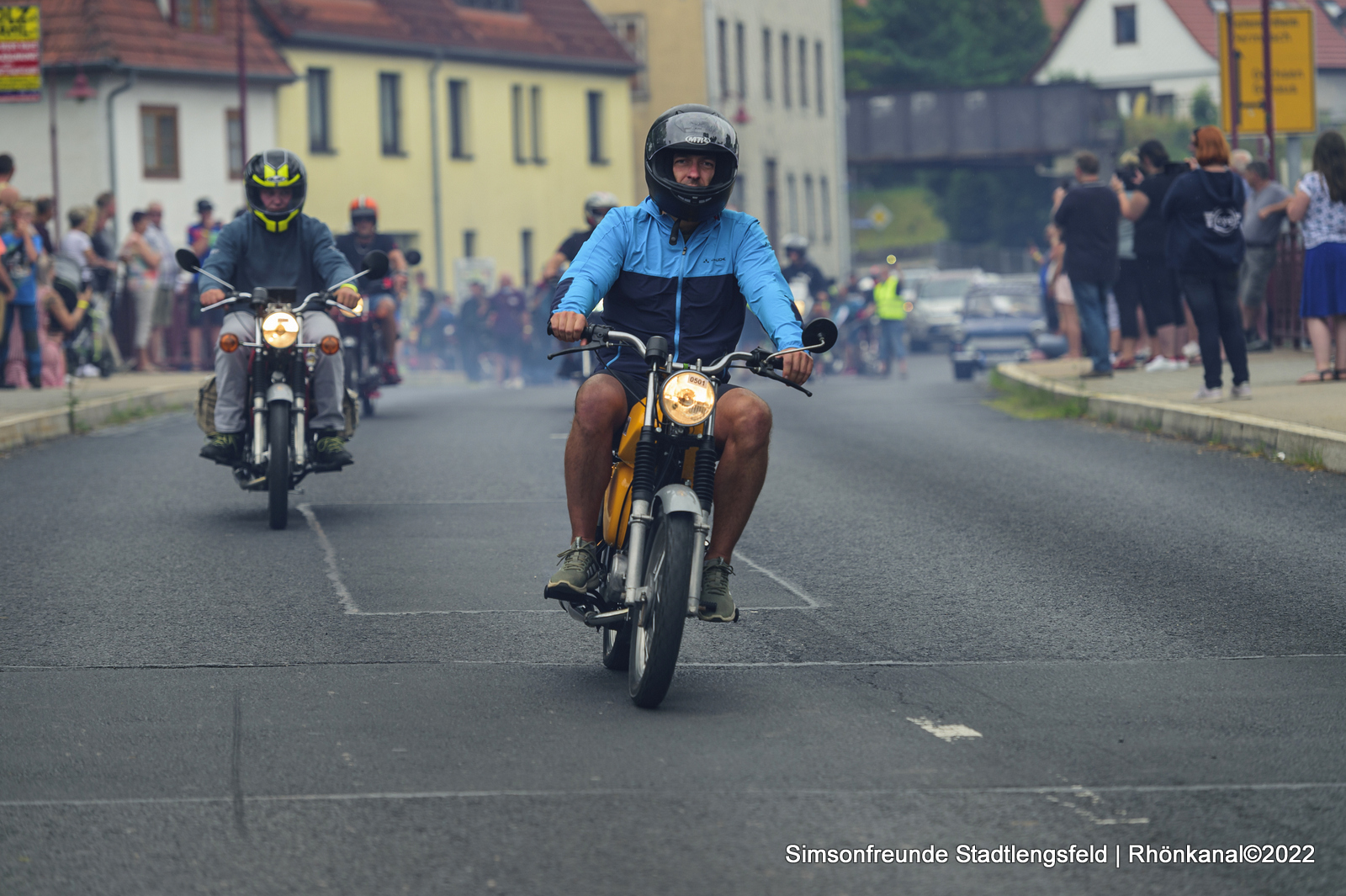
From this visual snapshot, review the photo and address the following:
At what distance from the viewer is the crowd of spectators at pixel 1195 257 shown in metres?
14.8

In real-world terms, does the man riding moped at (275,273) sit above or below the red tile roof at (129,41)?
below

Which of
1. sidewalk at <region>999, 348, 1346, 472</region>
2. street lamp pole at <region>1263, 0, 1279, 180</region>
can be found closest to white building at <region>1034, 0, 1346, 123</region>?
street lamp pole at <region>1263, 0, 1279, 180</region>

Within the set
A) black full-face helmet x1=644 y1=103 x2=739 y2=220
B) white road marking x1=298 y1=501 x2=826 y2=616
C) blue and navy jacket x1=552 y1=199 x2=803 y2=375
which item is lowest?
white road marking x1=298 y1=501 x2=826 y2=616

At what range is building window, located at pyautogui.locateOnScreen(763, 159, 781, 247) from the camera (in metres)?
66.9

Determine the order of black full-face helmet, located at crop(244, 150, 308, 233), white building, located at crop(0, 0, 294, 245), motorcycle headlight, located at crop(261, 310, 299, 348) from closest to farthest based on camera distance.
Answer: motorcycle headlight, located at crop(261, 310, 299, 348), black full-face helmet, located at crop(244, 150, 308, 233), white building, located at crop(0, 0, 294, 245)

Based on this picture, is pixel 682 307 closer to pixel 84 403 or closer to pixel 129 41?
pixel 84 403

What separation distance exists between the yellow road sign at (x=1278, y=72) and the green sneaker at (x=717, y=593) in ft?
68.5

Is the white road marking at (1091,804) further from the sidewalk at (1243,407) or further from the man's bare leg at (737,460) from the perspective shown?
the sidewalk at (1243,407)

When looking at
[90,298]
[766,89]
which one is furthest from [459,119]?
[90,298]

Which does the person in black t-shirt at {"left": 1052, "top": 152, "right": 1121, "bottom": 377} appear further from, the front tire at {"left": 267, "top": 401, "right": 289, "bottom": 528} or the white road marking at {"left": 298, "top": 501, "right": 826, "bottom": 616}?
the front tire at {"left": 267, "top": 401, "right": 289, "bottom": 528}

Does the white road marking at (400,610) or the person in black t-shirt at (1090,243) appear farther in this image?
the person in black t-shirt at (1090,243)

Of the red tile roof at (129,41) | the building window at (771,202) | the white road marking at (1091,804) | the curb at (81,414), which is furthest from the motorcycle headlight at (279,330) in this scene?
the building window at (771,202)

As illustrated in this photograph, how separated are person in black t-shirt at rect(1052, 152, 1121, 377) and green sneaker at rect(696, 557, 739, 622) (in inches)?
488

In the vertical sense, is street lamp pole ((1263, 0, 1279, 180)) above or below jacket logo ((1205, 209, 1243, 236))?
above
